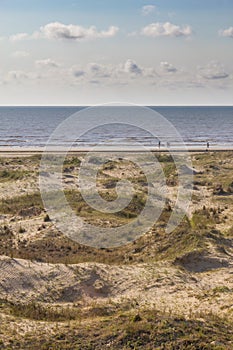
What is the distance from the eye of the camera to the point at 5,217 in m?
25.8

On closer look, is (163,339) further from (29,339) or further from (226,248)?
(226,248)

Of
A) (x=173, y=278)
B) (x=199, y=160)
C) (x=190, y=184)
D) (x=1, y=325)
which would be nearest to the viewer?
(x=1, y=325)

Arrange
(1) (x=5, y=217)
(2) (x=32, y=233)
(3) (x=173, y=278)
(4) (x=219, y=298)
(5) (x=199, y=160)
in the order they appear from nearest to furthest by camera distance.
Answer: (4) (x=219, y=298) < (3) (x=173, y=278) < (2) (x=32, y=233) < (1) (x=5, y=217) < (5) (x=199, y=160)

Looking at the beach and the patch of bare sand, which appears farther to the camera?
the patch of bare sand

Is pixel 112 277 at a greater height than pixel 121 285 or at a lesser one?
greater

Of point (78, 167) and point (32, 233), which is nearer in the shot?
point (32, 233)

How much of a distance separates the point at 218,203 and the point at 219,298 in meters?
16.2

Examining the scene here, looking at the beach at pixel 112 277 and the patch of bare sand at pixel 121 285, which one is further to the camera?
the patch of bare sand at pixel 121 285

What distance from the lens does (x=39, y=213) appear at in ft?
86.4

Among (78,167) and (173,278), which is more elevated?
(78,167)

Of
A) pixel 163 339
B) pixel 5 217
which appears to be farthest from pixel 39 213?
pixel 163 339

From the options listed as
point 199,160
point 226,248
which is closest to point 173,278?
point 226,248

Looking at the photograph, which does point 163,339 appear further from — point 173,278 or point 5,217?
point 5,217

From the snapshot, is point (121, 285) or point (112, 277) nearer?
point (121, 285)
